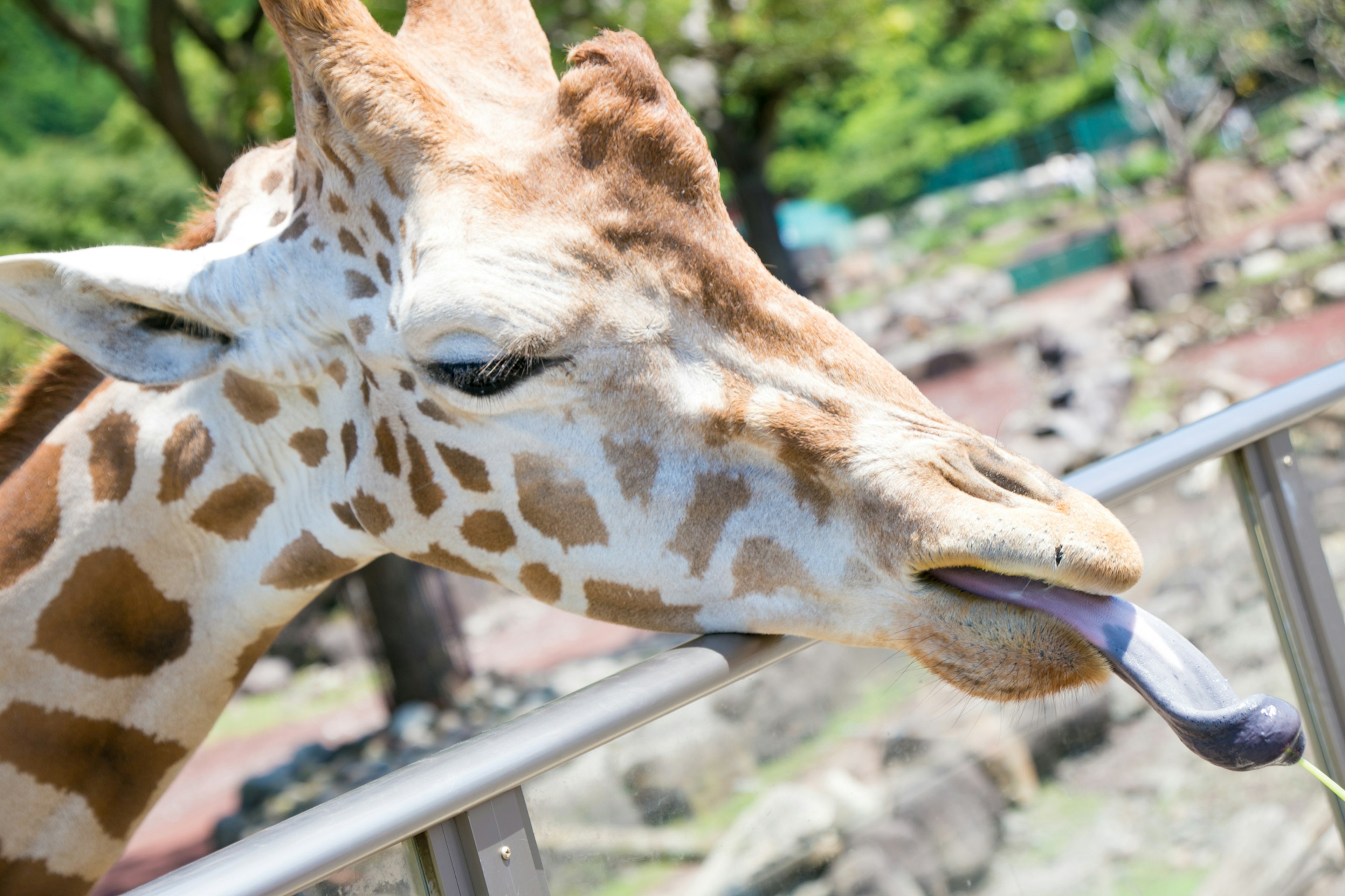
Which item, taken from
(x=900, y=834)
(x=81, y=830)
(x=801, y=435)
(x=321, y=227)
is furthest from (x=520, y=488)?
(x=900, y=834)

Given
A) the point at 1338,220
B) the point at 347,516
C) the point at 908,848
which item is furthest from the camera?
the point at 1338,220

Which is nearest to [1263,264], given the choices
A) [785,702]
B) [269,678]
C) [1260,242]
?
[1260,242]

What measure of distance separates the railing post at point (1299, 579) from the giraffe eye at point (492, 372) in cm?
143

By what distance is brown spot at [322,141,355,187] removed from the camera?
75.4 inches

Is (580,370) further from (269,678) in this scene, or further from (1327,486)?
(269,678)

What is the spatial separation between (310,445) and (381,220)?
0.45 meters

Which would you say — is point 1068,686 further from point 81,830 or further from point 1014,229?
point 1014,229

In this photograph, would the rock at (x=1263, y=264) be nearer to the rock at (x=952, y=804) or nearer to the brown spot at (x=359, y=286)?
the rock at (x=952, y=804)

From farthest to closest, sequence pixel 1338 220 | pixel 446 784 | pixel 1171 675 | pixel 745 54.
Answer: pixel 1338 220
pixel 745 54
pixel 1171 675
pixel 446 784

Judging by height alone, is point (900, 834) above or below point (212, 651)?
below

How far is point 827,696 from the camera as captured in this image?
2959 millimetres

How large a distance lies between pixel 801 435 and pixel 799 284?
15.5 metres

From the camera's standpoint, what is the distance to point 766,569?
1700mm

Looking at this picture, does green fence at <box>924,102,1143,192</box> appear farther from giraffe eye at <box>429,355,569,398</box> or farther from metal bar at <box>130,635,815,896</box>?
metal bar at <box>130,635,815,896</box>
